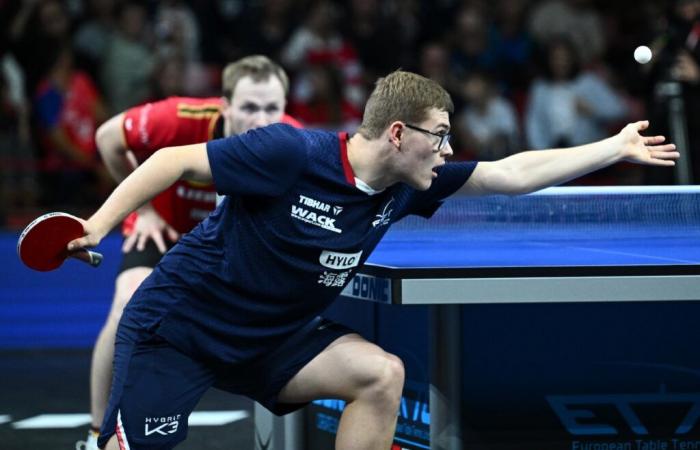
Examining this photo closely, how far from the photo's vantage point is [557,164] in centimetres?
407

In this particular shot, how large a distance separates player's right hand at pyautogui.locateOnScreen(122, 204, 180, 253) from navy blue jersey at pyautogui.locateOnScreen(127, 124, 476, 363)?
1.34 m

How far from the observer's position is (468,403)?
4227 millimetres

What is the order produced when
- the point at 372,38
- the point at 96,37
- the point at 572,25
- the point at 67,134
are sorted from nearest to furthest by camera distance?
1. the point at 67,134
2. the point at 96,37
3. the point at 372,38
4. the point at 572,25

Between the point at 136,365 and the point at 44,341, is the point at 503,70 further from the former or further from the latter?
the point at 136,365

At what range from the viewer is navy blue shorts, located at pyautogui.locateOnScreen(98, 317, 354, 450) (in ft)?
12.5

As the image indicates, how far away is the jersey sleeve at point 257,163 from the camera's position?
3713mm

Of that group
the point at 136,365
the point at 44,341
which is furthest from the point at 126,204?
the point at 44,341

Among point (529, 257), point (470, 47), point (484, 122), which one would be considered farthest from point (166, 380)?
point (470, 47)

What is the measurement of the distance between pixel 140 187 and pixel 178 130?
1.68 metres

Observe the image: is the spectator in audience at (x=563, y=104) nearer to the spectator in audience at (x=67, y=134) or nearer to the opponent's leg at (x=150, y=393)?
the spectator in audience at (x=67, y=134)

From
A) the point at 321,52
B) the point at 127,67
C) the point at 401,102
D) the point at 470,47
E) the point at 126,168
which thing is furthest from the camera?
the point at 470,47

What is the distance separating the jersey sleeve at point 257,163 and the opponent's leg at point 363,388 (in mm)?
515

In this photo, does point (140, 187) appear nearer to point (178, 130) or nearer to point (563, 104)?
point (178, 130)

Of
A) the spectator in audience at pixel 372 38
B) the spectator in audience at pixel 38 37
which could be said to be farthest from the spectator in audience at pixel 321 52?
the spectator in audience at pixel 38 37
